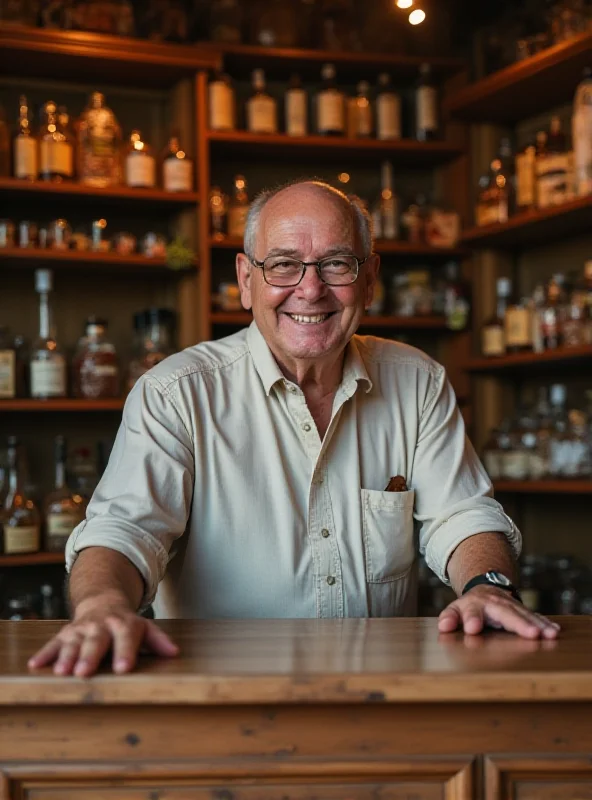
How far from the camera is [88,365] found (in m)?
2.90

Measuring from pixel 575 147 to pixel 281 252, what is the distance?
137 cm

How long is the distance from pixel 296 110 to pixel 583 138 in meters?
0.88

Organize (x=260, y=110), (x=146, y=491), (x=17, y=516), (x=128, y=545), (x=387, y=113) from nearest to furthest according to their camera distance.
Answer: (x=128, y=545)
(x=146, y=491)
(x=17, y=516)
(x=260, y=110)
(x=387, y=113)

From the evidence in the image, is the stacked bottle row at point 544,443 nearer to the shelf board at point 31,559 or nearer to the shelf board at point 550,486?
the shelf board at point 550,486

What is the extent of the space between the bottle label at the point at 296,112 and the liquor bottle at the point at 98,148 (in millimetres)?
525

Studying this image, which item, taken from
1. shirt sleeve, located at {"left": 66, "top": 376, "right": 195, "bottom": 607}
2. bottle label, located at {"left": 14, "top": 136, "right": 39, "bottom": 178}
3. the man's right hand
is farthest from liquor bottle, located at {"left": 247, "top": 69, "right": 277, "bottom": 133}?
the man's right hand

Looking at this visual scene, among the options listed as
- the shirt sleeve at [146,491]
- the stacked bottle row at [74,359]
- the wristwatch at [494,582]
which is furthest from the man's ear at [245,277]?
the stacked bottle row at [74,359]

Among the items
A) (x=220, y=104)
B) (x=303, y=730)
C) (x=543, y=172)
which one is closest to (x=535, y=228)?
(x=543, y=172)

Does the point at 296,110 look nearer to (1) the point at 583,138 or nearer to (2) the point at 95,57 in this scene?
(2) the point at 95,57

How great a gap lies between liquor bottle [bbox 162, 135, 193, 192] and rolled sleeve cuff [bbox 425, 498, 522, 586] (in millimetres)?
1596

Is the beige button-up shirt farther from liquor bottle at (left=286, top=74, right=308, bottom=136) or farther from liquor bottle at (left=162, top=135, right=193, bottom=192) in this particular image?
liquor bottle at (left=286, top=74, right=308, bottom=136)

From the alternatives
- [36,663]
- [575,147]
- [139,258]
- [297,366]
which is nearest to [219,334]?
[139,258]

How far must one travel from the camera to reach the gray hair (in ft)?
5.55

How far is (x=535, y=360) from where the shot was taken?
287 cm
